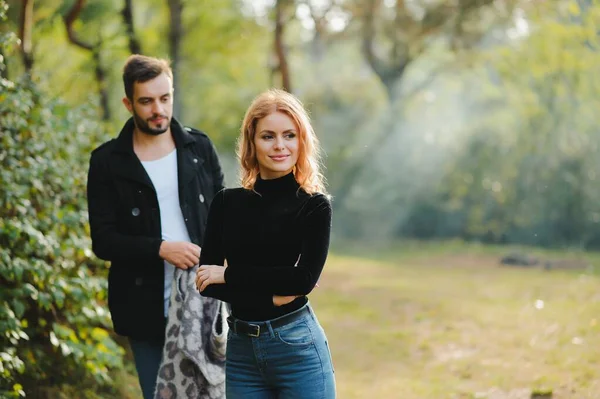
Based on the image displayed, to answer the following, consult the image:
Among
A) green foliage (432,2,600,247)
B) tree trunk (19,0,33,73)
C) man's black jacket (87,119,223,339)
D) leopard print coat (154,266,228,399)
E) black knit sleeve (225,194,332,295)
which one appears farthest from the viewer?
green foliage (432,2,600,247)

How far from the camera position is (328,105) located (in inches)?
1102

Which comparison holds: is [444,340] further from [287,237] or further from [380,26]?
[380,26]

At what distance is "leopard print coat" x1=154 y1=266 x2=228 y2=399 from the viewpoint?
149 inches

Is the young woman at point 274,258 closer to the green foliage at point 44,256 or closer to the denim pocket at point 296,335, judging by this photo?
the denim pocket at point 296,335

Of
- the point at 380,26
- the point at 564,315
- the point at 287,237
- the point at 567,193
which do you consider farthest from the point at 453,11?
the point at 287,237

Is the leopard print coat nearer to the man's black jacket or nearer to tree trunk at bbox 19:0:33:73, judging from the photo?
the man's black jacket

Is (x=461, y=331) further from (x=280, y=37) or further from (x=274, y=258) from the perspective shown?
(x=280, y=37)

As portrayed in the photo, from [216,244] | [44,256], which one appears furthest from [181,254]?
[44,256]

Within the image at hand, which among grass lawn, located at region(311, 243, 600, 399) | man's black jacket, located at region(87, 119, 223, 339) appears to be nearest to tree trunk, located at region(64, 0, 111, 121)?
grass lawn, located at region(311, 243, 600, 399)

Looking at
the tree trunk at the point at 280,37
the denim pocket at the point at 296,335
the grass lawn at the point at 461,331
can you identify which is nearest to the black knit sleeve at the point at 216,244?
the denim pocket at the point at 296,335

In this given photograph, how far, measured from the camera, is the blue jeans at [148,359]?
4.08 meters

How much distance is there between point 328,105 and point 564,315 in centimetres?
1842

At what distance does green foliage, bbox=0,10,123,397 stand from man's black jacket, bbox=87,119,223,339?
0.92 m

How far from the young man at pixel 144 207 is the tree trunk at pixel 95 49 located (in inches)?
255
